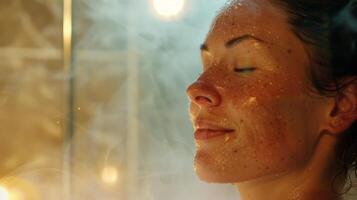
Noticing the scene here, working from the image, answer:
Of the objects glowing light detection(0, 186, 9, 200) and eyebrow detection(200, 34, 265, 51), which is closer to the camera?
eyebrow detection(200, 34, 265, 51)

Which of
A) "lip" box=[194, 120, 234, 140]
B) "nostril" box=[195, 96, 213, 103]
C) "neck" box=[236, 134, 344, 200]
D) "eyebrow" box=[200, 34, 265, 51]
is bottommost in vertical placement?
"neck" box=[236, 134, 344, 200]

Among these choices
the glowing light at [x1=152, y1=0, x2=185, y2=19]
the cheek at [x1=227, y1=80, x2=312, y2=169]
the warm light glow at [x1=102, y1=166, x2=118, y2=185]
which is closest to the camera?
the cheek at [x1=227, y1=80, x2=312, y2=169]

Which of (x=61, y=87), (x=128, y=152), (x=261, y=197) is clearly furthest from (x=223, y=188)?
(x=61, y=87)

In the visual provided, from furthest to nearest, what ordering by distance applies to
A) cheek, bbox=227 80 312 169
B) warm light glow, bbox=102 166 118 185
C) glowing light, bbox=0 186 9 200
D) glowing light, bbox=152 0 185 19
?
warm light glow, bbox=102 166 118 185, glowing light, bbox=152 0 185 19, glowing light, bbox=0 186 9 200, cheek, bbox=227 80 312 169

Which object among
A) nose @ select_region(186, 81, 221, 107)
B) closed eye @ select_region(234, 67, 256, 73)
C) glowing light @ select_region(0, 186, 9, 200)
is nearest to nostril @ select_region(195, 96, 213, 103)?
nose @ select_region(186, 81, 221, 107)

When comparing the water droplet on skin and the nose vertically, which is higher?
the nose

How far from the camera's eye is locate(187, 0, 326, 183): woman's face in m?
1.15

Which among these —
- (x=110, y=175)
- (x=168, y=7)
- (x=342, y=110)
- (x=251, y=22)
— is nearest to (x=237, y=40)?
(x=251, y=22)

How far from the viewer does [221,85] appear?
47.0 inches

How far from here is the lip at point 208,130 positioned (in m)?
1.18

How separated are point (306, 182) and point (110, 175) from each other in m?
1.36

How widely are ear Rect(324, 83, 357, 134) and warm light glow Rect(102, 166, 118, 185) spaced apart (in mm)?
1377

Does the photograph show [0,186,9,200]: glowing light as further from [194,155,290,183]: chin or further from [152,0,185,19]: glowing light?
[194,155,290,183]: chin

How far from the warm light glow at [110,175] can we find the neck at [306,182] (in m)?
1.24
